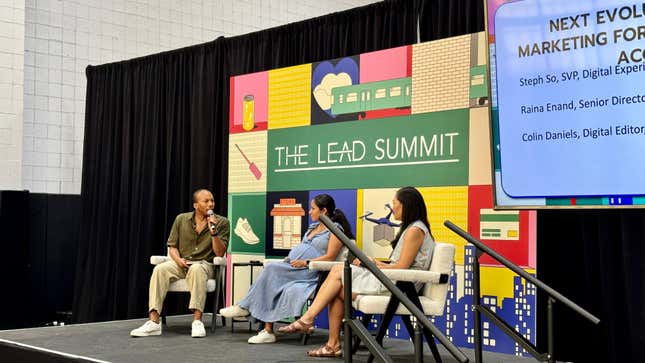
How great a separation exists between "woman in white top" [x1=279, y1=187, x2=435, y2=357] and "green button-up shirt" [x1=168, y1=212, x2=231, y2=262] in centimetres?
127

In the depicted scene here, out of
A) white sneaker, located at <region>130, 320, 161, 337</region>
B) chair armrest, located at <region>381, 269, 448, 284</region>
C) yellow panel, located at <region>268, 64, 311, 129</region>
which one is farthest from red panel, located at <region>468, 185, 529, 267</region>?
white sneaker, located at <region>130, 320, 161, 337</region>

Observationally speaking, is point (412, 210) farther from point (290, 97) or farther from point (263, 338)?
point (290, 97)

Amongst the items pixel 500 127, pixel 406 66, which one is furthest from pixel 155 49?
pixel 500 127

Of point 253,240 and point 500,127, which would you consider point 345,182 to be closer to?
point 253,240

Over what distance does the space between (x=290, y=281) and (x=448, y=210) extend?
1.08m

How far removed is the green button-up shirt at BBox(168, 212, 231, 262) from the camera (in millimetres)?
5570

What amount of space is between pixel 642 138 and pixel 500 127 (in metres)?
0.79

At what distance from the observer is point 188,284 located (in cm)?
538

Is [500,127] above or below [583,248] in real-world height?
above

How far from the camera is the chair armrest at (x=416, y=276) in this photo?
3877 millimetres

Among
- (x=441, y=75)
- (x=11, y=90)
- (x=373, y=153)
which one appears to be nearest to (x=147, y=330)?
(x=373, y=153)

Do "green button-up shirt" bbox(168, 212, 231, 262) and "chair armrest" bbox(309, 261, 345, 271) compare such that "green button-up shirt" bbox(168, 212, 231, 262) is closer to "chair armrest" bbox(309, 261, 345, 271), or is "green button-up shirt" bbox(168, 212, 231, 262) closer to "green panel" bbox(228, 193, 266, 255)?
"green panel" bbox(228, 193, 266, 255)

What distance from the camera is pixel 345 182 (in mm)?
5395

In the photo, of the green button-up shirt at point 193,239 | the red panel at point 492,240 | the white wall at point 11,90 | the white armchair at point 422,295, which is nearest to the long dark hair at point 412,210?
the white armchair at point 422,295
